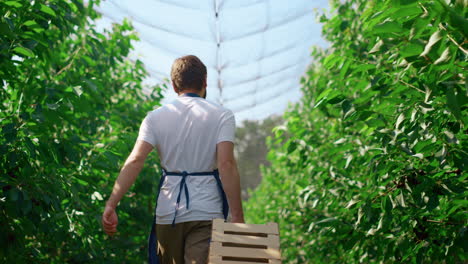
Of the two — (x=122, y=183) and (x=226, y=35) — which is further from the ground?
(x=226, y=35)

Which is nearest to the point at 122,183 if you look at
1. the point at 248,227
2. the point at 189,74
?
the point at 189,74

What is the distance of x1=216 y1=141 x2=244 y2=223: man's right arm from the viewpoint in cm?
237

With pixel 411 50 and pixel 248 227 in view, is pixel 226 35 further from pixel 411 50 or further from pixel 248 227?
pixel 411 50

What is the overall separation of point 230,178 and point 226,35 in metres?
7.30

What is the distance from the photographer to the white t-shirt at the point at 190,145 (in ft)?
7.75

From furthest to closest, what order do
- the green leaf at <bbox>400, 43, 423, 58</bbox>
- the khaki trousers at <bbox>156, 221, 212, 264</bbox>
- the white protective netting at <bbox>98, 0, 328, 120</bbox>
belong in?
the white protective netting at <bbox>98, 0, 328, 120</bbox>, the khaki trousers at <bbox>156, 221, 212, 264</bbox>, the green leaf at <bbox>400, 43, 423, 58</bbox>

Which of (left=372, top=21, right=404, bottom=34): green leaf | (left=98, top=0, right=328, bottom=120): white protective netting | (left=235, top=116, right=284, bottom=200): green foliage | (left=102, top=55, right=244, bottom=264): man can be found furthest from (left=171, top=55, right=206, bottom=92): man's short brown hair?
(left=235, top=116, right=284, bottom=200): green foliage

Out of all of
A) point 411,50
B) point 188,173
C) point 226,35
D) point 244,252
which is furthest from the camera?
point 226,35

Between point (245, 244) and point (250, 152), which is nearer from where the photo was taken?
point (245, 244)

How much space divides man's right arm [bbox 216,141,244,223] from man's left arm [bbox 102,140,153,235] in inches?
15.0

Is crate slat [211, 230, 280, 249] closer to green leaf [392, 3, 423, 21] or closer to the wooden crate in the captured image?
the wooden crate

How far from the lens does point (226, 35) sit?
9.39 metres

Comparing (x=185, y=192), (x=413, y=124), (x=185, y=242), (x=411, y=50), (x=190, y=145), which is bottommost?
(x=185, y=242)

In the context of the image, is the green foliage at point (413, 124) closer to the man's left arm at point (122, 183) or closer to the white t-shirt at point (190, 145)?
the white t-shirt at point (190, 145)
